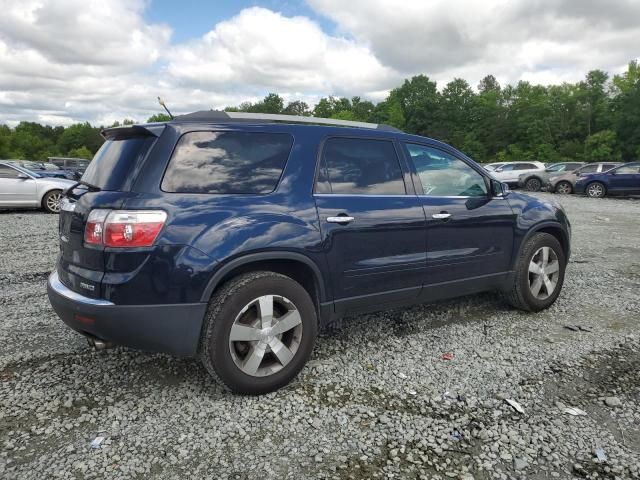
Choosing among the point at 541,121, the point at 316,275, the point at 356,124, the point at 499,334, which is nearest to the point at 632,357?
the point at 499,334

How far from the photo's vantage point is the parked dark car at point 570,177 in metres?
21.0

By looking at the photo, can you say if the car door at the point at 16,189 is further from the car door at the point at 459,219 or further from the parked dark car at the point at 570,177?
the parked dark car at the point at 570,177

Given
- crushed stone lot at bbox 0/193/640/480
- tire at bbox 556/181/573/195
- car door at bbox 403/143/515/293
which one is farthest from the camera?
tire at bbox 556/181/573/195

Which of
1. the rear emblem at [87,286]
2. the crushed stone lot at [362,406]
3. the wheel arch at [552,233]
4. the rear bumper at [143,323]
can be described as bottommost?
the crushed stone lot at [362,406]

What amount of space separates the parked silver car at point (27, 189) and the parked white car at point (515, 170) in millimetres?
20310

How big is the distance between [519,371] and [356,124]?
2235 mm

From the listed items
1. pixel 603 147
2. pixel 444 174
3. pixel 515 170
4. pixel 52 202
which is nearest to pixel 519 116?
pixel 603 147

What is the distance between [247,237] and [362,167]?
45.0 inches

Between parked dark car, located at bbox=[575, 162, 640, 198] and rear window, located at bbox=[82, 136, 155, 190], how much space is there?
21.3 meters

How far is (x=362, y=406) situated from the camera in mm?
3068

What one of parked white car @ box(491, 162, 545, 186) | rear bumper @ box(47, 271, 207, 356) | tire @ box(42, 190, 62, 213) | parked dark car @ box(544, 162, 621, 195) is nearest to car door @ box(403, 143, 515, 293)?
rear bumper @ box(47, 271, 207, 356)

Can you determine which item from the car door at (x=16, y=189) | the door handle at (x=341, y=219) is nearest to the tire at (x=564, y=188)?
the car door at (x=16, y=189)

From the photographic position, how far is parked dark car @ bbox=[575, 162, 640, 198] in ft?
64.2

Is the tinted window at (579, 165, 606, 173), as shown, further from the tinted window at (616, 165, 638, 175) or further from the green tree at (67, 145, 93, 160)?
the green tree at (67, 145, 93, 160)
